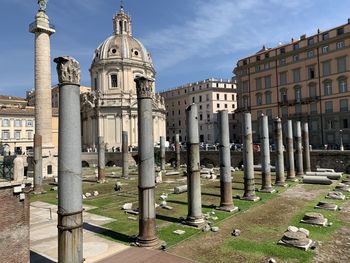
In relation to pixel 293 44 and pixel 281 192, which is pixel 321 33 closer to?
pixel 293 44

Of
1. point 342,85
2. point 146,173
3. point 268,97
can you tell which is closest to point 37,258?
point 146,173

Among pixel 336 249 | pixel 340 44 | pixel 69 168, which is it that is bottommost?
pixel 336 249

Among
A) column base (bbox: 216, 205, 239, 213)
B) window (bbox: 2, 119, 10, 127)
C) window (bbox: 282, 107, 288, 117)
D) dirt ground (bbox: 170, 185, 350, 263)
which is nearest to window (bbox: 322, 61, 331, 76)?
window (bbox: 282, 107, 288, 117)

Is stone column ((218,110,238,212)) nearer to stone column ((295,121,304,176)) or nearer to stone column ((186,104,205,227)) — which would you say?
stone column ((186,104,205,227))

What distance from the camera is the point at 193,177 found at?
1407 centimetres

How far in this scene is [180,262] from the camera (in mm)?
9906

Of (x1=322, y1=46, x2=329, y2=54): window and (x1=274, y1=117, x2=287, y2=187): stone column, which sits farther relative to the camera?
(x1=322, y1=46, x2=329, y2=54): window

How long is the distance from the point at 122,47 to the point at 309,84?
126ft

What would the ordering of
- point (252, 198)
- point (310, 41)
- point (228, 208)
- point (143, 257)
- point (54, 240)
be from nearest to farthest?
point (143, 257) → point (54, 240) → point (228, 208) → point (252, 198) → point (310, 41)

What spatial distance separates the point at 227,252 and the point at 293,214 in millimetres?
6339

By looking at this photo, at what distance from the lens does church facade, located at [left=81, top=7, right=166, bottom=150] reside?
206ft

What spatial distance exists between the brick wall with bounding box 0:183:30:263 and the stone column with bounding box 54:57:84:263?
202cm

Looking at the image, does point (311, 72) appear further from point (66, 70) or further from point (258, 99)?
point (66, 70)

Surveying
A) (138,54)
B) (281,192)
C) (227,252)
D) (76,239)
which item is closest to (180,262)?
(227,252)
